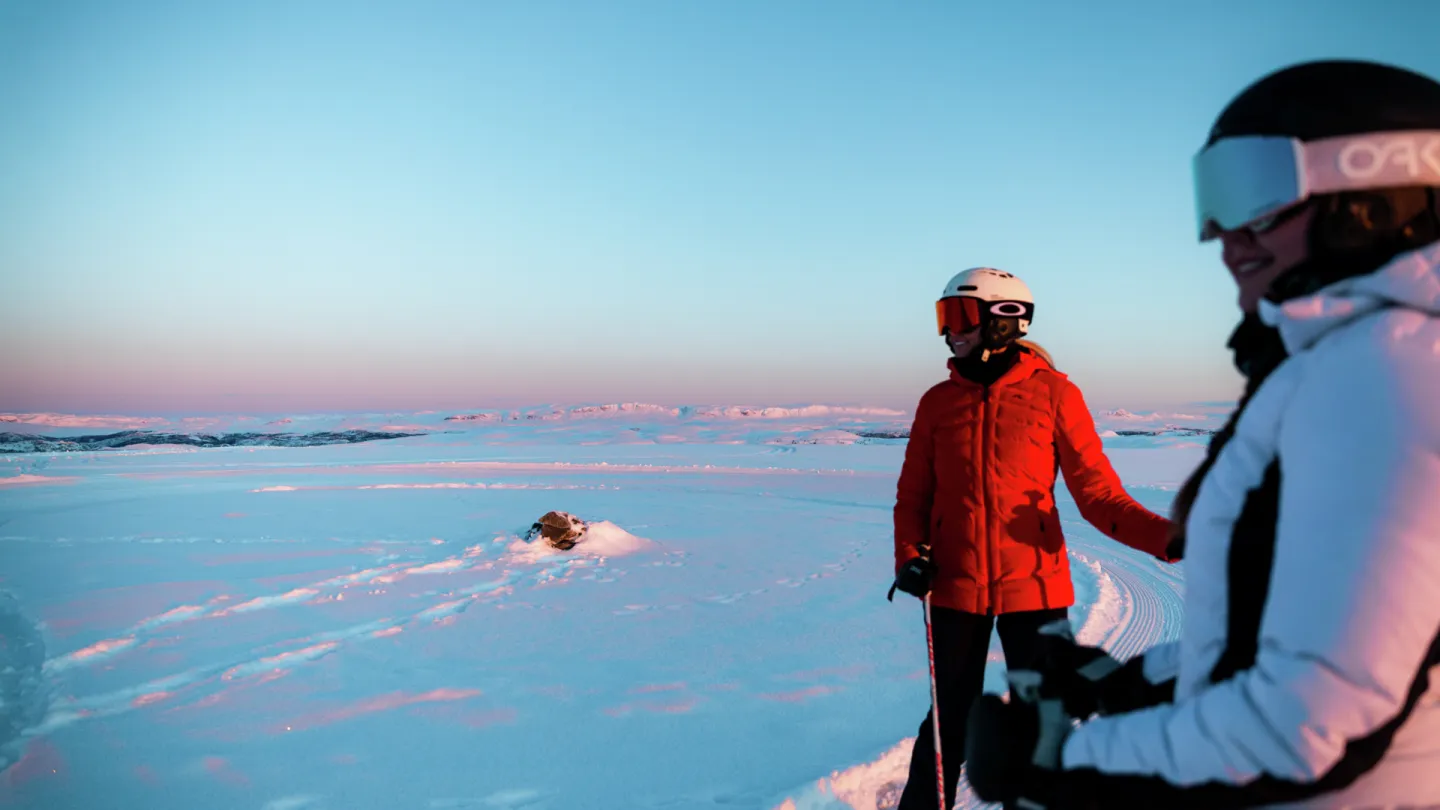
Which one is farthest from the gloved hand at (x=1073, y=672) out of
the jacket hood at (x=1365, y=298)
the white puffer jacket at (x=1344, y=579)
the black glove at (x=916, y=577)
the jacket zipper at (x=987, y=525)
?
the jacket zipper at (x=987, y=525)

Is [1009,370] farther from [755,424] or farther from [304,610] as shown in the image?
[755,424]

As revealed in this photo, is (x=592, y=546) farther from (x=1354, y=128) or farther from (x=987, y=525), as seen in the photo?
(x=1354, y=128)

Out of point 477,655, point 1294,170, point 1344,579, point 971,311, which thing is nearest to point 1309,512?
point 1344,579

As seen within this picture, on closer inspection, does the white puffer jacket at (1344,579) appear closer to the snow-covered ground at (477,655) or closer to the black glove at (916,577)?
the black glove at (916,577)

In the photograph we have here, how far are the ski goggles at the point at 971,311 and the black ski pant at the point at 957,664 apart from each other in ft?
3.51

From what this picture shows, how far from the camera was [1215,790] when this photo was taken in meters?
0.97

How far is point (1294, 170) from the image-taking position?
1083mm

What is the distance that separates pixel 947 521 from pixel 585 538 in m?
7.68

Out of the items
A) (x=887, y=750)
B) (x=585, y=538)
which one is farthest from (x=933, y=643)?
(x=585, y=538)

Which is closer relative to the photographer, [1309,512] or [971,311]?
[1309,512]

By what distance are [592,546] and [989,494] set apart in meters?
7.69

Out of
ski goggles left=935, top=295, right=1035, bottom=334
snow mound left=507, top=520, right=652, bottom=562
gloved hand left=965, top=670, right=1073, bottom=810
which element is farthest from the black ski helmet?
snow mound left=507, top=520, right=652, bottom=562

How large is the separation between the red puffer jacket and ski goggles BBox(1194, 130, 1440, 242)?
5.50 ft

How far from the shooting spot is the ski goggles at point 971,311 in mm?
2910
